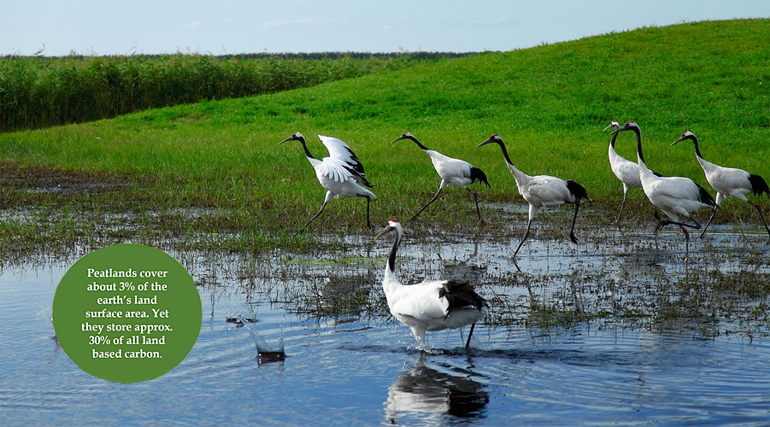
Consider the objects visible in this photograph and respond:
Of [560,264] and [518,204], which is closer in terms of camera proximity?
[560,264]

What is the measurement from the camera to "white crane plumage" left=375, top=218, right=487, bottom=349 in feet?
21.2

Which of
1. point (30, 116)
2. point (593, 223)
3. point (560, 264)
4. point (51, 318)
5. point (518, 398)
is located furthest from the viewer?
point (30, 116)

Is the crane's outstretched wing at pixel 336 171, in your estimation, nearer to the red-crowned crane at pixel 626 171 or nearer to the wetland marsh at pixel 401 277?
the wetland marsh at pixel 401 277

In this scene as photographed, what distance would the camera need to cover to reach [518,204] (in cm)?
1443

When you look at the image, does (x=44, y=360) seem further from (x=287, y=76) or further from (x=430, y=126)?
(x=287, y=76)

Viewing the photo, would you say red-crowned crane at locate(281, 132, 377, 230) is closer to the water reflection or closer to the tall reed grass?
the water reflection

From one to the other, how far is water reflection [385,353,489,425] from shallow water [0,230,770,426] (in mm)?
16

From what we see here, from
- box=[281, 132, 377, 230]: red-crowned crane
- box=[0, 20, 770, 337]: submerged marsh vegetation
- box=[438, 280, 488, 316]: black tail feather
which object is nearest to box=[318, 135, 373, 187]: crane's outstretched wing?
box=[281, 132, 377, 230]: red-crowned crane

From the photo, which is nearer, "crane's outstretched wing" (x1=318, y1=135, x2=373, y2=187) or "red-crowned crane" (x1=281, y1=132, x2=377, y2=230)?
"red-crowned crane" (x1=281, y1=132, x2=377, y2=230)

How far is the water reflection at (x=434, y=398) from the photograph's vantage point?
5648mm

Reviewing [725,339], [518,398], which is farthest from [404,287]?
[725,339]

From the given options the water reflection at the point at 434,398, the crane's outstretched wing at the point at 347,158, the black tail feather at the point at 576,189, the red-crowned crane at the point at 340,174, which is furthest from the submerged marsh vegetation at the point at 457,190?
the water reflection at the point at 434,398

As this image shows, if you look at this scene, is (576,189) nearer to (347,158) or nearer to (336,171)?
(336,171)

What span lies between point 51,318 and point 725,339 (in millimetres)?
5680
